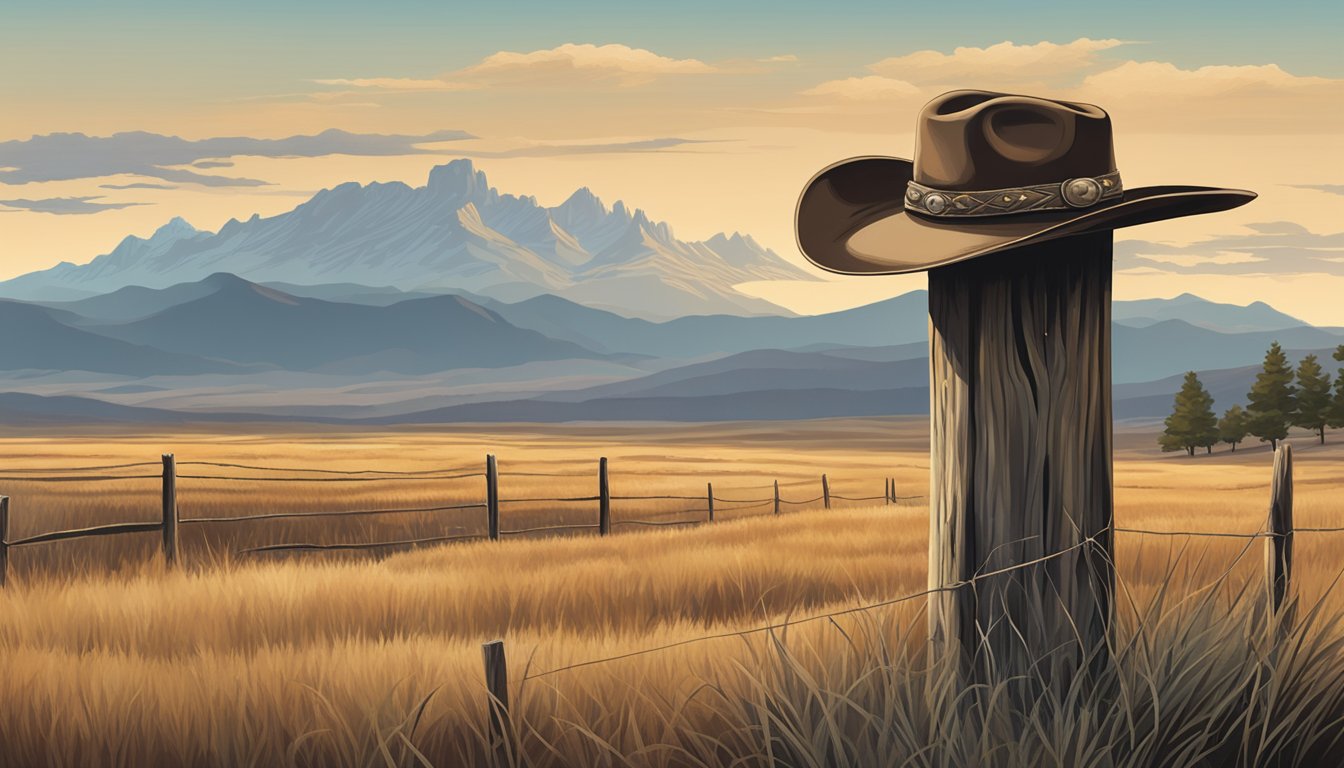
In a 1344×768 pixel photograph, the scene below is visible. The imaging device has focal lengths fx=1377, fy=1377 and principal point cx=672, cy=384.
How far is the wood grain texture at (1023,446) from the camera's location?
4.19m

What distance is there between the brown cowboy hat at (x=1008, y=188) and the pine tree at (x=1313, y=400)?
67.4m

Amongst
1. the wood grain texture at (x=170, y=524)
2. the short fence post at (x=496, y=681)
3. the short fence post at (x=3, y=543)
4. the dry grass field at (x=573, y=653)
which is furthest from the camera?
the wood grain texture at (x=170, y=524)

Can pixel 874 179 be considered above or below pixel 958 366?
above

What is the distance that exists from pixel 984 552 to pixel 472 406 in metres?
182

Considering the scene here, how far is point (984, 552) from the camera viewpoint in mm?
4363

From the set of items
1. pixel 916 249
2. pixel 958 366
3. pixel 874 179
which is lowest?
pixel 958 366

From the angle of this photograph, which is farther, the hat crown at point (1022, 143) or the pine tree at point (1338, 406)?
the pine tree at point (1338, 406)

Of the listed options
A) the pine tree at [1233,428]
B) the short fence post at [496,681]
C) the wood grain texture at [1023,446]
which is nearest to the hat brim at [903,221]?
the wood grain texture at [1023,446]

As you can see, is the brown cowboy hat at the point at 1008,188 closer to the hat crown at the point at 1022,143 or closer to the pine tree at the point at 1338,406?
the hat crown at the point at 1022,143

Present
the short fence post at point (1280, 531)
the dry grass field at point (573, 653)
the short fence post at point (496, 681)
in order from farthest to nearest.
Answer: the short fence post at point (1280, 531), the dry grass field at point (573, 653), the short fence post at point (496, 681)

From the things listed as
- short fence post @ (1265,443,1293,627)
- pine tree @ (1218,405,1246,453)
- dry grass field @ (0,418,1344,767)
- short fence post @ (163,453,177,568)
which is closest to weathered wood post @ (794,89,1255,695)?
dry grass field @ (0,418,1344,767)

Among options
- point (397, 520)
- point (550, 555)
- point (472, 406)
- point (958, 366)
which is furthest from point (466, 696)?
point (472, 406)

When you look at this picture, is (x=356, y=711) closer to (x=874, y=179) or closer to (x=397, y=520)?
(x=874, y=179)

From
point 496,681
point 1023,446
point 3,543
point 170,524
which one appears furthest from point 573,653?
point 170,524
